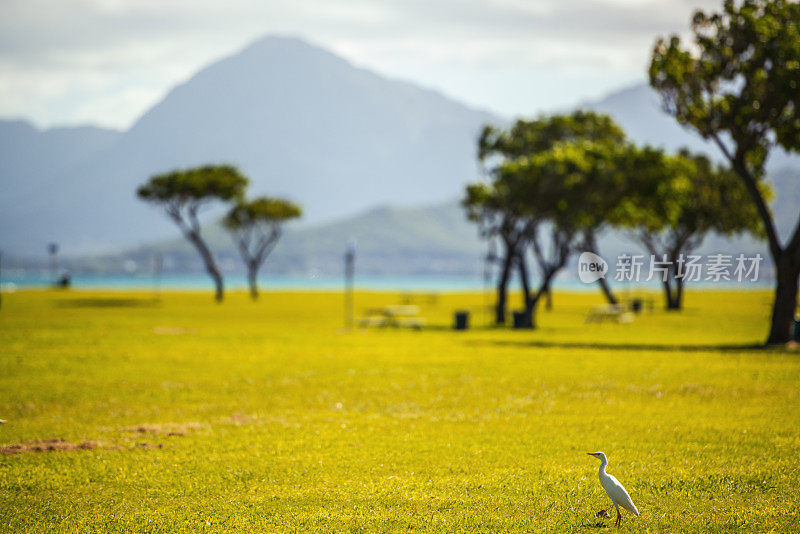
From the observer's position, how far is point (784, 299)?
33.0 m

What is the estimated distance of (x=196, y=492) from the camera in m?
11.6

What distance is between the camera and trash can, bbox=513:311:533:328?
47.6 metres

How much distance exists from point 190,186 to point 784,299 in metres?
59.3

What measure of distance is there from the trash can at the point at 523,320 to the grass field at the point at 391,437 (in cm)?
1387

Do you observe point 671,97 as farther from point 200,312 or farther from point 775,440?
point 200,312

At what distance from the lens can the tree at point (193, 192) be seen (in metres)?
79.1

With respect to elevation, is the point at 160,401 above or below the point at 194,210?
below

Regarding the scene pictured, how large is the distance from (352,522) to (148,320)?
140 feet

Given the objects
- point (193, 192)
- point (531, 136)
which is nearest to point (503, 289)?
point (531, 136)

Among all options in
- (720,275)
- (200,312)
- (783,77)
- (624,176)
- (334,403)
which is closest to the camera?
(334,403)

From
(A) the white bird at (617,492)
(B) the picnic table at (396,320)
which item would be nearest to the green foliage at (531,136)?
(B) the picnic table at (396,320)

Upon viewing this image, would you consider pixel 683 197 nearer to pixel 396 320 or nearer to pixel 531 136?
pixel 531 136

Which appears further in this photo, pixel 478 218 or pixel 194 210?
pixel 194 210

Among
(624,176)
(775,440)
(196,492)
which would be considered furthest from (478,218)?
(196,492)
